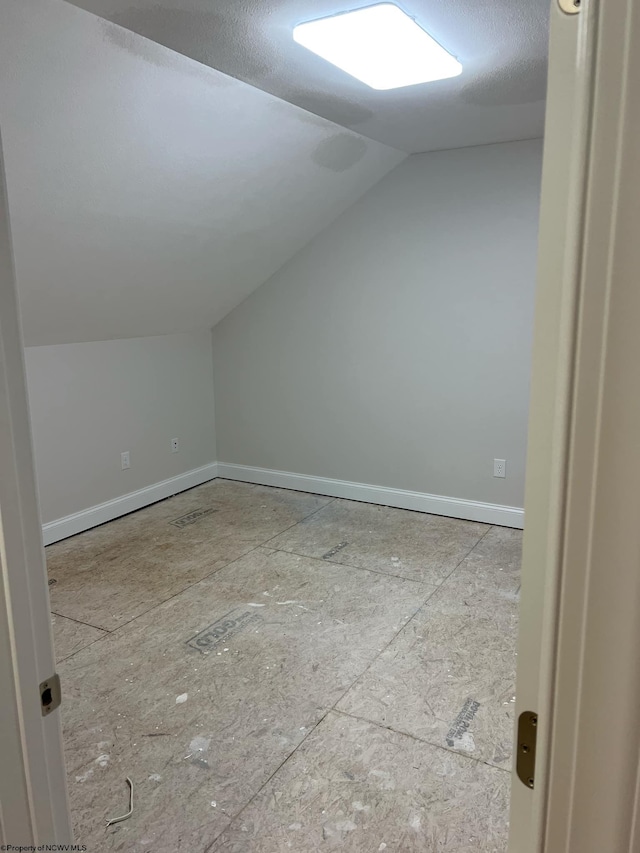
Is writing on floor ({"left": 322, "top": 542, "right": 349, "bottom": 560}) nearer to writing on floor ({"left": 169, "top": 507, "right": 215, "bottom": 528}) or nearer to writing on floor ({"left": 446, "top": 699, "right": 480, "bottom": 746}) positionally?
writing on floor ({"left": 169, "top": 507, "right": 215, "bottom": 528})

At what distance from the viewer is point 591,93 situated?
453mm

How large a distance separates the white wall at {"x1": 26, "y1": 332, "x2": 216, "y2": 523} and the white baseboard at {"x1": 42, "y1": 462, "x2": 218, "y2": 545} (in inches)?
1.5

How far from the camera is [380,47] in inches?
81.5

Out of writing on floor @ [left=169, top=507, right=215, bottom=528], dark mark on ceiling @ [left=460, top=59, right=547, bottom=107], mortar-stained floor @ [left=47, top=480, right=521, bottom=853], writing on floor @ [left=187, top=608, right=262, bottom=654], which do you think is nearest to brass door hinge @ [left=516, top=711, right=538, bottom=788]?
mortar-stained floor @ [left=47, top=480, right=521, bottom=853]

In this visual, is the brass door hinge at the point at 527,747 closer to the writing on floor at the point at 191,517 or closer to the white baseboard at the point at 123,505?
the white baseboard at the point at 123,505

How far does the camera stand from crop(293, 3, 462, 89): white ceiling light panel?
1.89 metres

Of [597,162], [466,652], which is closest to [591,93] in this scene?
[597,162]

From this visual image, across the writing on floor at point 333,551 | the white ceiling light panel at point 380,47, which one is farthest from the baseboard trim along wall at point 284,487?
the white ceiling light panel at point 380,47

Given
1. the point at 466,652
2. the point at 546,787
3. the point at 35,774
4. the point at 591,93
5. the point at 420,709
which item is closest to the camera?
the point at 591,93

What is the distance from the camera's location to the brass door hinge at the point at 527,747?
0.61 meters

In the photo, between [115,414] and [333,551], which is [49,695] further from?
[115,414]

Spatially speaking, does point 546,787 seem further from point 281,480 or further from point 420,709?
point 281,480

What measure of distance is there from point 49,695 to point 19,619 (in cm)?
15

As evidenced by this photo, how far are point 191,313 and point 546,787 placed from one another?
3895 mm
